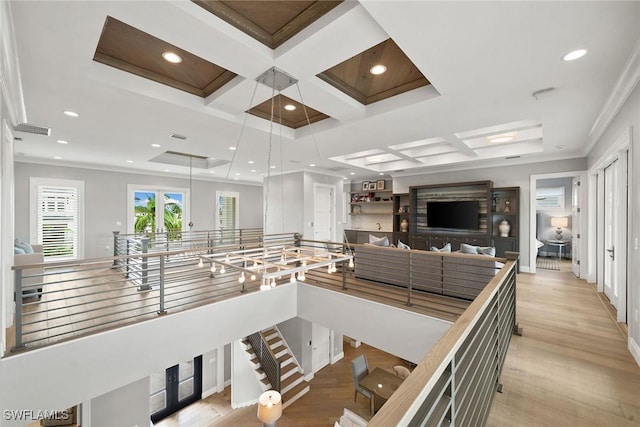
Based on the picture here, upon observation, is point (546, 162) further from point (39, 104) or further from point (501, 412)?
point (39, 104)

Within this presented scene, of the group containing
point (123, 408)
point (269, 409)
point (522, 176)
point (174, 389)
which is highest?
point (522, 176)

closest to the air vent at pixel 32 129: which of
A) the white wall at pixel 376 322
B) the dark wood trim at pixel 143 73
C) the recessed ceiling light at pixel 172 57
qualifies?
the dark wood trim at pixel 143 73

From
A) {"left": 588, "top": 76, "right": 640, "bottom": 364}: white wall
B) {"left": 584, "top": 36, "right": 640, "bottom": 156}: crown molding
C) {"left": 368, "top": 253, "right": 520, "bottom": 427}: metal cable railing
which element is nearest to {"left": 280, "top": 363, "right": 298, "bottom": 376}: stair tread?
{"left": 368, "top": 253, "right": 520, "bottom": 427}: metal cable railing

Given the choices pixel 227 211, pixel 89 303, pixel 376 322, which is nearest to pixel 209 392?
pixel 227 211

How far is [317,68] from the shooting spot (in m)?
2.48

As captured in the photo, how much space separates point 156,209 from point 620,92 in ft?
31.2

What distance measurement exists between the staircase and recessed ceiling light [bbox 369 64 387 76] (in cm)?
628

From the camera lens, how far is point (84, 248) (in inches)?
265

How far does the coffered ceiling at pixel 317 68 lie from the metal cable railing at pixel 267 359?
16.4 ft

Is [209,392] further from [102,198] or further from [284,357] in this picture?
[102,198]

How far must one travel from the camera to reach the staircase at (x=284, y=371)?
20.0ft

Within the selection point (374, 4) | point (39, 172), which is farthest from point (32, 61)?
point (39, 172)

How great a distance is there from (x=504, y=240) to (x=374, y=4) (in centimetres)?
Answer: 686

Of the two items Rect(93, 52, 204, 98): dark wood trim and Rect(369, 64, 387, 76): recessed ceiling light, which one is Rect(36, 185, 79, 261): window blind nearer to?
Rect(93, 52, 204, 98): dark wood trim
